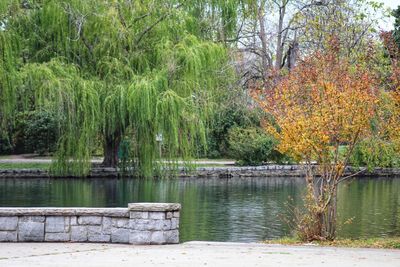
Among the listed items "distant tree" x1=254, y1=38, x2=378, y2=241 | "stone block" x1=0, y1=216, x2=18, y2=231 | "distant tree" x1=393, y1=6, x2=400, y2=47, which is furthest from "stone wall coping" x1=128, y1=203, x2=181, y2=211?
"distant tree" x1=393, y1=6, x2=400, y2=47

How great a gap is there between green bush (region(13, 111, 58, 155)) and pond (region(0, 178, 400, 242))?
289 inches

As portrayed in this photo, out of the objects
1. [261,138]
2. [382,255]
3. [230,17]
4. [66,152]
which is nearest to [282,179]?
[261,138]

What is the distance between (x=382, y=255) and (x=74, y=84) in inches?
595

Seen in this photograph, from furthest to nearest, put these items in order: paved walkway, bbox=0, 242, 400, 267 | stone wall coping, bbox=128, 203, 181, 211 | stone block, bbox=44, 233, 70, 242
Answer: stone block, bbox=44, 233, 70, 242 < stone wall coping, bbox=128, 203, 181, 211 < paved walkway, bbox=0, 242, 400, 267

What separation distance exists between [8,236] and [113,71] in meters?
14.6

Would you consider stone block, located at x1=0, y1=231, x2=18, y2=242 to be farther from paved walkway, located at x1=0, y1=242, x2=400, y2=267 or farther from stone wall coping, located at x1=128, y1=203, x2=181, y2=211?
stone wall coping, located at x1=128, y1=203, x2=181, y2=211

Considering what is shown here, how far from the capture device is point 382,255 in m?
11.5

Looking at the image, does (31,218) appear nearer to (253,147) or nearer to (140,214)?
(140,214)

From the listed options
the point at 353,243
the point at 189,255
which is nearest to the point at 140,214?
the point at 189,255

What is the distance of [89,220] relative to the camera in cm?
1212

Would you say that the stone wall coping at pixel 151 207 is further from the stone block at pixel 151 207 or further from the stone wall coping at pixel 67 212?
the stone wall coping at pixel 67 212

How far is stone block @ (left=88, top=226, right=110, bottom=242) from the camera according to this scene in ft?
39.8

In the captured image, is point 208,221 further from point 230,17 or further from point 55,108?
point 230,17

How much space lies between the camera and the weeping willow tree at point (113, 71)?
24.3 m
